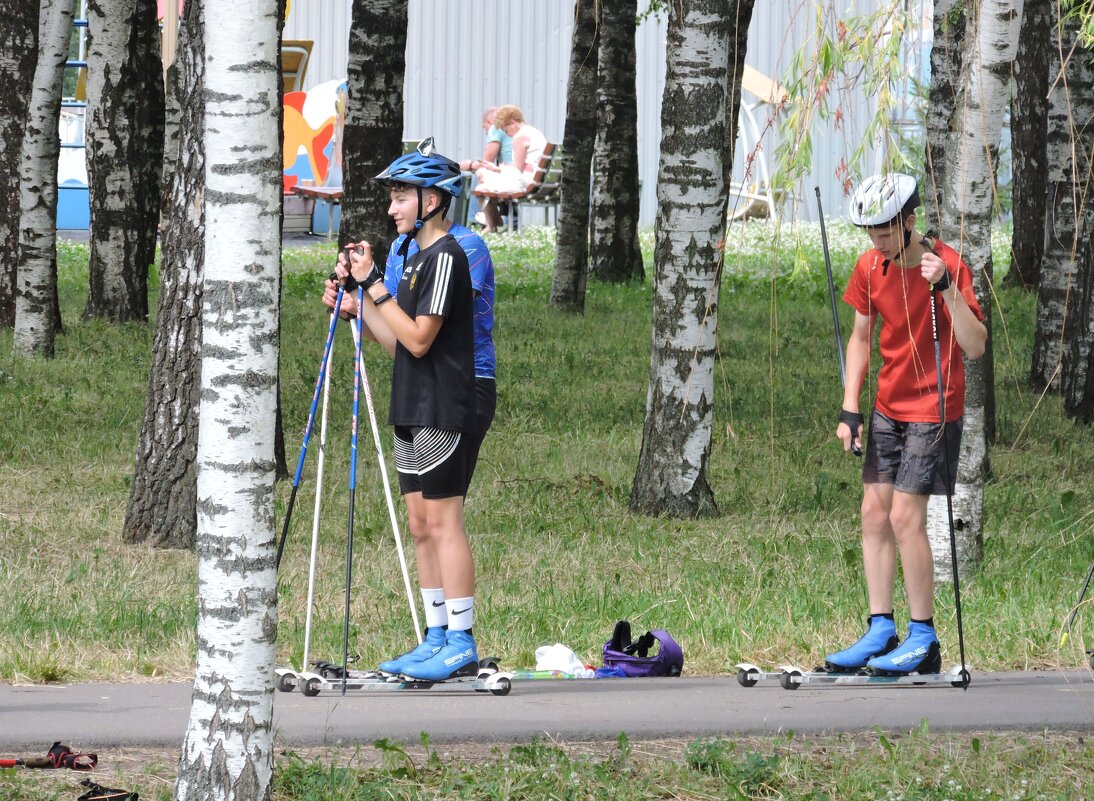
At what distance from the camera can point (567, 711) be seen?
6.27 metres

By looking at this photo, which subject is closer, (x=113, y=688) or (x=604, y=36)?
(x=113, y=688)

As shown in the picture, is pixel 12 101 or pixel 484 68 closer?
pixel 12 101

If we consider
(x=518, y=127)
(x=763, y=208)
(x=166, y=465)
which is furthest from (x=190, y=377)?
(x=763, y=208)

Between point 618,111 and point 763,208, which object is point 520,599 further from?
point 763,208

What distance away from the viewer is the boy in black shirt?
6043 mm

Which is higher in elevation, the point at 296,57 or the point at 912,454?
the point at 296,57

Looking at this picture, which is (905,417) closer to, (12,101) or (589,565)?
(589,565)

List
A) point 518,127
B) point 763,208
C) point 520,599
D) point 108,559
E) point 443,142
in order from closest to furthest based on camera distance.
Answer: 1. point 520,599
2. point 108,559
3. point 518,127
4. point 763,208
5. point 443,142

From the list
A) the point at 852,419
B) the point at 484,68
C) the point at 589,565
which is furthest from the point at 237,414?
the point at 484,68

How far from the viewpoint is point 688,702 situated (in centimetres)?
648

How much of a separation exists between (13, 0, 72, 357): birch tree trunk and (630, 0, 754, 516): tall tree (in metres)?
6.89

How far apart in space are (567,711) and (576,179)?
13.0 meters

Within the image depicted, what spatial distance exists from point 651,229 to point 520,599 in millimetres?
26319

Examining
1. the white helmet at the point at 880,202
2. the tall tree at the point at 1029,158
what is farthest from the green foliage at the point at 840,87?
the tall tree at the point at 1029,158
